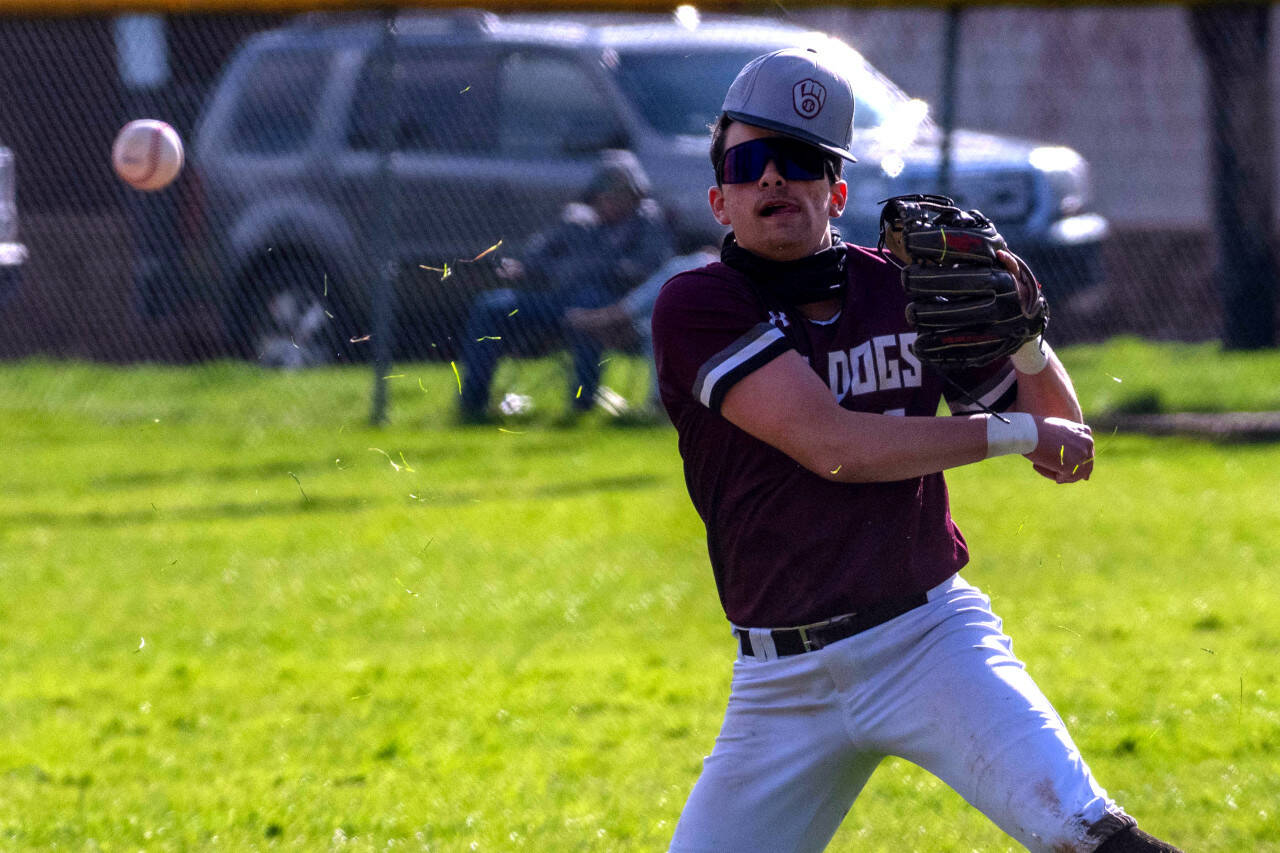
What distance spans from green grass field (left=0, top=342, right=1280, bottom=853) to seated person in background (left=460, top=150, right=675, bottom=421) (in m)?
0.25

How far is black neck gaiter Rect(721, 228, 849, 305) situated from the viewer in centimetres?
270

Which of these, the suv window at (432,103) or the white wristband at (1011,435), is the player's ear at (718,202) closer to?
the white wristband at (1011,435)

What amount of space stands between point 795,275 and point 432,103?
268 inches

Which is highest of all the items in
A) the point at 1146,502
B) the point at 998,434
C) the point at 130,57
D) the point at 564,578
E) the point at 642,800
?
the point at 998,434

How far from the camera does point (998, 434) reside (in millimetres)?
2488

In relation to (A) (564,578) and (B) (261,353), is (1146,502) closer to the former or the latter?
(A) (564,578)

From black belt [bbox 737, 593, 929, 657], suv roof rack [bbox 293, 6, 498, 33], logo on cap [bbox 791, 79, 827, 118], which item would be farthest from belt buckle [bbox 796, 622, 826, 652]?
suv roof rack [bbox 293, 6, 498, 33]

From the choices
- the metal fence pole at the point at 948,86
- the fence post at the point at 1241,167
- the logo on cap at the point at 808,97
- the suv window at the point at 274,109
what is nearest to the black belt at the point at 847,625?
the logo on cap at the point at 808,97

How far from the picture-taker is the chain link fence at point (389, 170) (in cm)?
916

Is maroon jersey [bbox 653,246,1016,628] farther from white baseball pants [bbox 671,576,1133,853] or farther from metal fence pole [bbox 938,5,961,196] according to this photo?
metal fence pole [bbox 938,5,961,196]

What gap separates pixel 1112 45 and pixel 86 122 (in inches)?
337

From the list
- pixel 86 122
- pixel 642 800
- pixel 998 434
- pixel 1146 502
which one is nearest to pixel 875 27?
pixel 1146 502

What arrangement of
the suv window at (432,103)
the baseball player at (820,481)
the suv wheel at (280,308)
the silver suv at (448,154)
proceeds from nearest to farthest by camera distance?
the baseball player at (820,481), the suv window at (432,103), the silver suv at (448,154), the suv wheel at (280,308)

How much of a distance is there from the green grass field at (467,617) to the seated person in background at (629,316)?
0.47 m
